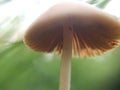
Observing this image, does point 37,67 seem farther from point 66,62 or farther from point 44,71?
point 66,62

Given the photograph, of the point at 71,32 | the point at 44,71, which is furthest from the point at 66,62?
the point at 44,71

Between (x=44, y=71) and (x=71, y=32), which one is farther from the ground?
(x=44, y=71)

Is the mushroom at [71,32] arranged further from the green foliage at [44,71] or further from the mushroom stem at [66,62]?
the green foliage at [44,71]

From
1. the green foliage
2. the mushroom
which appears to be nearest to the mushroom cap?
the mushroom

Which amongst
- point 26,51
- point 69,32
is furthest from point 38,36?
point 26,51

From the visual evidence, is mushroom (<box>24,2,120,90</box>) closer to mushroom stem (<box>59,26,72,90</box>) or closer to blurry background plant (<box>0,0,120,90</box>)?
mushroom stem (<box>59,26,72,90</box>)

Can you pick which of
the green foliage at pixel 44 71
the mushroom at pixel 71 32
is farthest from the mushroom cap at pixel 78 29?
the green foliage at pixel 44 71
